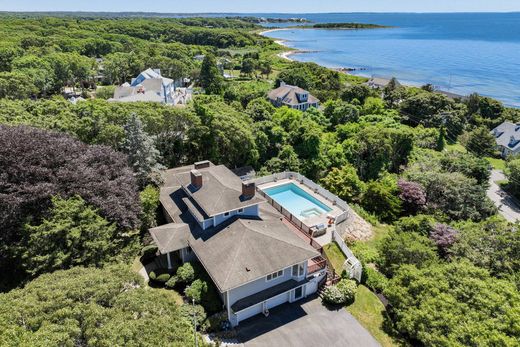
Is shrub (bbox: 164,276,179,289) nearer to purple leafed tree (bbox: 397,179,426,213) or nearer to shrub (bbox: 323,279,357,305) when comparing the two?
shrub (bbox: 323,279,357,305)

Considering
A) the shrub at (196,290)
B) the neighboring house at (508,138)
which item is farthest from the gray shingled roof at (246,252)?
the neighboring house at (508,138)

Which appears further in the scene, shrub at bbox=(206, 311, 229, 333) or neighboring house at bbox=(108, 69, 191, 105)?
neighboring house at bbox=(108, 69, 191, 105)

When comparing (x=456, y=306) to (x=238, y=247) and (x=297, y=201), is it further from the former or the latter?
(x=297, y=201)

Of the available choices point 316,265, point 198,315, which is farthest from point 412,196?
point 198,315

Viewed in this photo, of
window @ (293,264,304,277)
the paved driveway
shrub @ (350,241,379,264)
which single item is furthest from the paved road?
window @ (293,264,304,277)

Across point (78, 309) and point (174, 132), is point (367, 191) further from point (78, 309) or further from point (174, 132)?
point (78, 309)

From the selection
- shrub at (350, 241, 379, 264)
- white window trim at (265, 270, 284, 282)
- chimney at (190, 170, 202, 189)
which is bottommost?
shrub at (350, 241, 379, 264)
